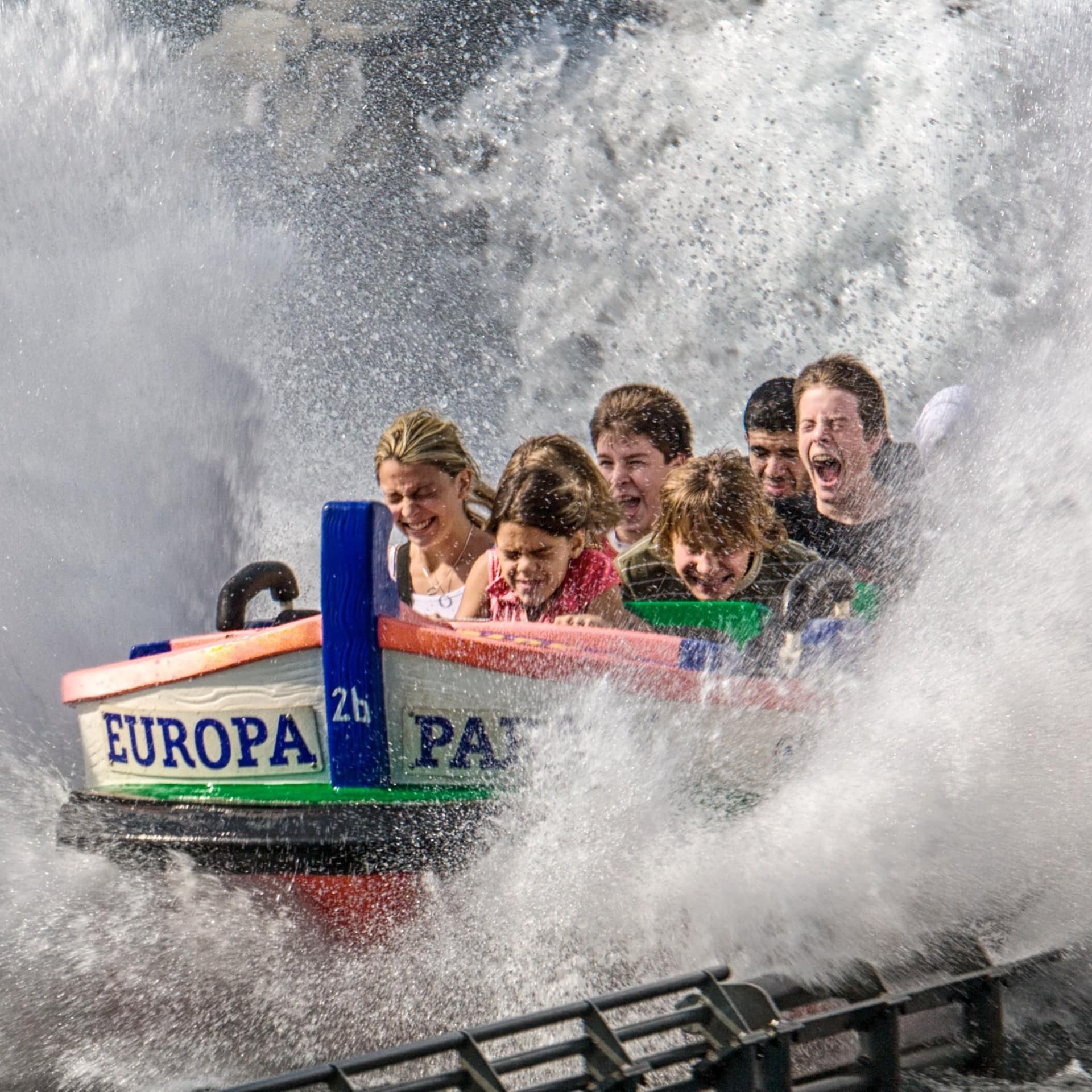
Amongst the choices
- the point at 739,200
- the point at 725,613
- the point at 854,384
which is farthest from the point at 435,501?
the point at 739,200

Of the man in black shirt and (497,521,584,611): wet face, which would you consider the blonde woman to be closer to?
(497,521,584,611): wet face

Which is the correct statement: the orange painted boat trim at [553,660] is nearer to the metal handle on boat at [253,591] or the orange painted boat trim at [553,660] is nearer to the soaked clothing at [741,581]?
the soaked clothing at [741,581]

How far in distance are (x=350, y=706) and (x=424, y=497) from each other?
1142 mm

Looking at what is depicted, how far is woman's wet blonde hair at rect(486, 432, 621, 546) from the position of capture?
312 centimetres

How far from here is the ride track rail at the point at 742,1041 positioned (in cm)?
214

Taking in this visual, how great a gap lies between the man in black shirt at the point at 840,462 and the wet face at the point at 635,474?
356mm

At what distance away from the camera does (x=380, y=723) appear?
2.77 metres

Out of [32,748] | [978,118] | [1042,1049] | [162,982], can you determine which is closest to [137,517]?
[32,748]

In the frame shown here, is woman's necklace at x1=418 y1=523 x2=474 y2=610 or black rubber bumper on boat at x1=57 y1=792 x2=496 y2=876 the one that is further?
woman's necklace at x1=418 y1=523 x2=474 y2=610

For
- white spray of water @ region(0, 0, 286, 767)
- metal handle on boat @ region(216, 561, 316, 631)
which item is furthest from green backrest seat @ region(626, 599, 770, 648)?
white spray of water @ region(0, 0, 286, 767)

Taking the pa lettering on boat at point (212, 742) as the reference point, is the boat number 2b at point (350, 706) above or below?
above

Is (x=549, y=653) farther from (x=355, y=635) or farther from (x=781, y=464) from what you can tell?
(x=781, y=464)

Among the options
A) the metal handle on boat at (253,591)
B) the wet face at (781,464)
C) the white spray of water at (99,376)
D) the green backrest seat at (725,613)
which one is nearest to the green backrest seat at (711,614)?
the green backrest seat at (725,613)

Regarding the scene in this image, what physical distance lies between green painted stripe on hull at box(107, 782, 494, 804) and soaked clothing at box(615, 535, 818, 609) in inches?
31.7
